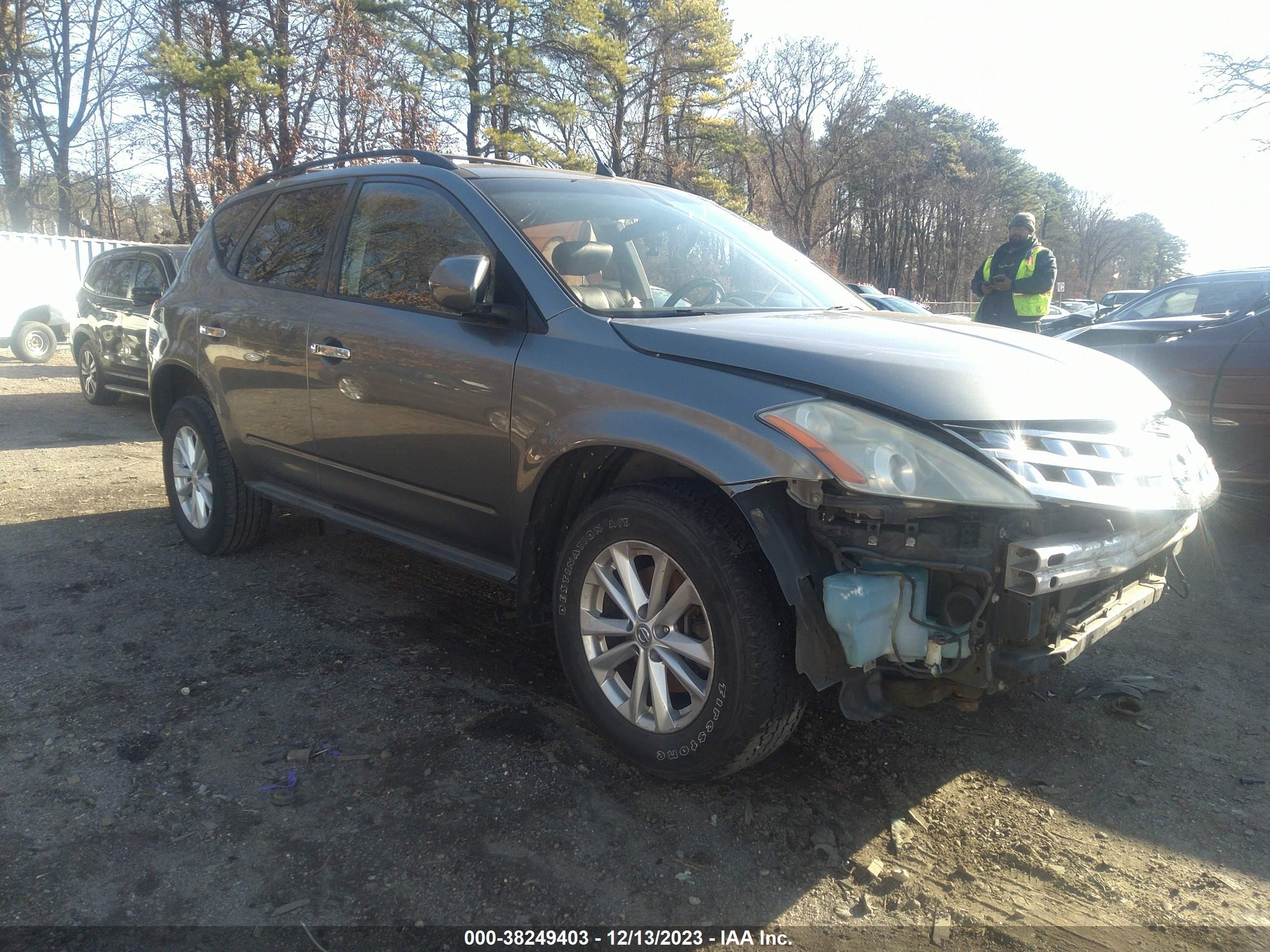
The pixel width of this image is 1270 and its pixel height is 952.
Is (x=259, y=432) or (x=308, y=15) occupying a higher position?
(x=308, y=15)

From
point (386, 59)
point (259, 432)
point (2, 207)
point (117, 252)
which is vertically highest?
point (386, 59)

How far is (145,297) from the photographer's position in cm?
923

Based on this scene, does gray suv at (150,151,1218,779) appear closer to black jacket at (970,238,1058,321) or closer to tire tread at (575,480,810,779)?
tire tread at (575,480,810,779)

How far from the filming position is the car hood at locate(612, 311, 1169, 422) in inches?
90.0

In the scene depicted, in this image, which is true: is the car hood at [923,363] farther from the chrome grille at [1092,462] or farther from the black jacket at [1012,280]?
the black jacket at [1012,280]

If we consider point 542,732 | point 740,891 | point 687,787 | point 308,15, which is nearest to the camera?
point 740,891

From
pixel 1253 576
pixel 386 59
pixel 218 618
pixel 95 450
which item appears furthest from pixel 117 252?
pixel 386 59

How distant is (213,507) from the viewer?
4.57 meters

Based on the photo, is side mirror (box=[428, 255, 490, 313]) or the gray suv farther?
side mirror (box=[428, 255, 490, 313])

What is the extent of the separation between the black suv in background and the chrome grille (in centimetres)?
873

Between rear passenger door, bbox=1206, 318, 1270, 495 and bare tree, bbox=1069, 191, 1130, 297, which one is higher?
bare tree, bbox=1069, 191, 1130, 297

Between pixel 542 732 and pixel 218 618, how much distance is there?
1814 millimetres

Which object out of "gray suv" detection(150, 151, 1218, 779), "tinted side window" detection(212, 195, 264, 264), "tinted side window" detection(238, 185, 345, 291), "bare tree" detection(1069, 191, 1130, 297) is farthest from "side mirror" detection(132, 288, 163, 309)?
"bare tree" detection(1069, 191, 1130, 297)

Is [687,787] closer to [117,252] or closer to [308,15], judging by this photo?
[117,252]
